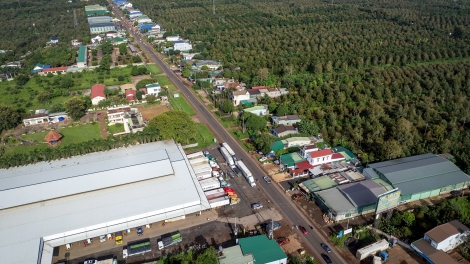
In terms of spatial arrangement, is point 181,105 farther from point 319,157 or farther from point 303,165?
point 319,157

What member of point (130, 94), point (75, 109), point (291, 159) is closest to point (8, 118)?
point (75, 109)

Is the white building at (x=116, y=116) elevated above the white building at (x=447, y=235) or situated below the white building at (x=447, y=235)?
above

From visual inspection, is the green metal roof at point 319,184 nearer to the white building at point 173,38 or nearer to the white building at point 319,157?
the white building at point 319,157

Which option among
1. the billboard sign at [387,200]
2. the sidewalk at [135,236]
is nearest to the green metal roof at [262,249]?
the sidewalk at [135,236]

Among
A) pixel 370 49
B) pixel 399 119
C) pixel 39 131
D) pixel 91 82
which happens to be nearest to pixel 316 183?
pixel 399 119

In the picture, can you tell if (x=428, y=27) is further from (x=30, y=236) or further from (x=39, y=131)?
(x=30, y=236)

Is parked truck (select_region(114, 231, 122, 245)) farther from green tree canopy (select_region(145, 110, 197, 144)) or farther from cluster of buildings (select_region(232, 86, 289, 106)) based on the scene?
cluster of buildings (select_region(232, 86, 289, 106))
